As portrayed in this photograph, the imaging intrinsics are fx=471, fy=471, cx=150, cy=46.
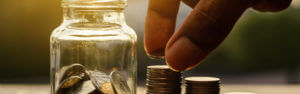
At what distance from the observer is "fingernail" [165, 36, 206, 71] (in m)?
0.49

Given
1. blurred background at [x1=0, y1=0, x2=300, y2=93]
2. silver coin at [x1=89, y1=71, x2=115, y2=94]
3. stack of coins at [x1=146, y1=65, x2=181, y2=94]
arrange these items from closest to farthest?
silver coin at [x1=89, y1=71, x2=115, y2=94], stack of coins at [x1=146, y1=65, x2=181, y2=94], blurred background at [x1=0, y1=0, x2=300, y2=93]

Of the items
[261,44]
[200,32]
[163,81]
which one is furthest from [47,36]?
[200,32]

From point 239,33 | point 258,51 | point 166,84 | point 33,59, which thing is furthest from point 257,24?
point 166,84

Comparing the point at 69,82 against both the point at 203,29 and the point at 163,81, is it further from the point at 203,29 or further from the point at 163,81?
the point at 203,29

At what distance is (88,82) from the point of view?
1.07m

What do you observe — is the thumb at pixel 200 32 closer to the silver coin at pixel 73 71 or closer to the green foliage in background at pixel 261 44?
the silver coin at pixel 73 71

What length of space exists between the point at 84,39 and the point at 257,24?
432cm

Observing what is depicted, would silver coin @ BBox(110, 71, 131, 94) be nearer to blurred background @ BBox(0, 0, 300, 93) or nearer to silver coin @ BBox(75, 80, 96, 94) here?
silver coin @ BBox(75, 80, 96, 94)

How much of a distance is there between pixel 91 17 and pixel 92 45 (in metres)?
0.07

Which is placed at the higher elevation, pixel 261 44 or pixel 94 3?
pixel 94 3

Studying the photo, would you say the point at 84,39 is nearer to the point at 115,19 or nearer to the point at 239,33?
the point at 115,19

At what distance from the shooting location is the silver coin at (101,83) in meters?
1.04

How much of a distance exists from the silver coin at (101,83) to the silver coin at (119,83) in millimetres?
13

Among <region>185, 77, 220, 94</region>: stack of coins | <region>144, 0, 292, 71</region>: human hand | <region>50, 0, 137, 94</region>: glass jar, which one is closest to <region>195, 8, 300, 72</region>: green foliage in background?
<region>185, 77, 220, 94</region>: stack of coins
